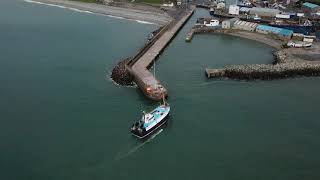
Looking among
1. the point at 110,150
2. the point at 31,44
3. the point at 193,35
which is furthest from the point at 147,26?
the point at 110,150

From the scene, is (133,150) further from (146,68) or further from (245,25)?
(245,25)

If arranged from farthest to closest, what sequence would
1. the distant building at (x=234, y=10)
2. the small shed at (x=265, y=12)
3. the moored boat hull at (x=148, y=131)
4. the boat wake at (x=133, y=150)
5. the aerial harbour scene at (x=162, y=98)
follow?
the distant building at (x=234, y=10), the small shed at (x=265, y=12), the moored boat hull at (x=148, y=131), the boat wake at (x=133, y=150), the aerial harbour scene at (x=162, y=98)

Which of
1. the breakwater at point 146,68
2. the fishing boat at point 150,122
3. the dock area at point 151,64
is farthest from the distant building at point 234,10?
the fishing boat at point 150,122

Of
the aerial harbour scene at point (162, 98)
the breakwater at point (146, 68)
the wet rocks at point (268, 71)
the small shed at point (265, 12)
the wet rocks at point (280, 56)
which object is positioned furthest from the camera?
the small shed at point (265, 12)

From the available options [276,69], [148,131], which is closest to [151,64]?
[276,69]

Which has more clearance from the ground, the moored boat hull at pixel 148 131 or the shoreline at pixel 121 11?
the shoreline at pixel 121 11

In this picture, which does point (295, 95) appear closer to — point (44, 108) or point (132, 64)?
point (132, 64)

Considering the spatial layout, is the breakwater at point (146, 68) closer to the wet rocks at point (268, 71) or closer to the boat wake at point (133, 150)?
the boat wake at point (133, 150)
